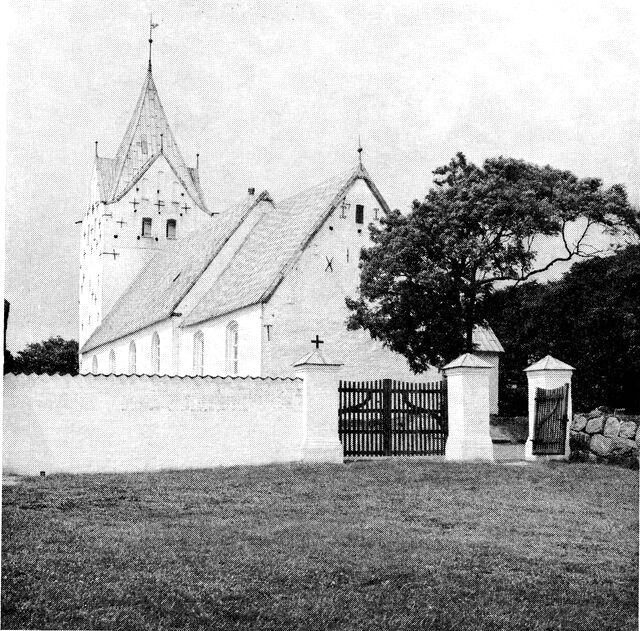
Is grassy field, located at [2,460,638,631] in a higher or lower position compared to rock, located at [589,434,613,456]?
lower

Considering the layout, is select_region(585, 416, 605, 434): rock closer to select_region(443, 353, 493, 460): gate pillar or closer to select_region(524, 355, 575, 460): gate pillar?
select_region(524, 355, 575, 460): gate pillar

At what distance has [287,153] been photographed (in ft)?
38.3

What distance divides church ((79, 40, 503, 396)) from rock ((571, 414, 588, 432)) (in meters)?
5.74

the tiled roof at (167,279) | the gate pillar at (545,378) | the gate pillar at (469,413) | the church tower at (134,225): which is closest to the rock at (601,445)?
the gate pillar at (545,378)

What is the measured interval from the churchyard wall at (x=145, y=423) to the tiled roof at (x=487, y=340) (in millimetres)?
14263

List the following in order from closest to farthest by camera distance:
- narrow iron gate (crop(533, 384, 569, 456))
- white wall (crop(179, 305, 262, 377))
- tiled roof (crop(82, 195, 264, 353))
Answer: narrow iron gate (crop(533, 384, 569, 456)), white wall (crop(179, 305, 262, 377)), tiled roof (crop(82, 195, 264, 353))

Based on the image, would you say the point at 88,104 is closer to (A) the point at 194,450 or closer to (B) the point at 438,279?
(A) the point at 194,450

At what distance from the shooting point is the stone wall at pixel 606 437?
14.8 metres

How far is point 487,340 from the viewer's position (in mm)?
30547

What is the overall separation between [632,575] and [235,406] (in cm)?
920

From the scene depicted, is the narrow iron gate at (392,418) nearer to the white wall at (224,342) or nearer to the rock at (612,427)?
the rock at (612,427)

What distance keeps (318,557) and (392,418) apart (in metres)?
8.79

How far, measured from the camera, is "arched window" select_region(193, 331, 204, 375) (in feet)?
92.0

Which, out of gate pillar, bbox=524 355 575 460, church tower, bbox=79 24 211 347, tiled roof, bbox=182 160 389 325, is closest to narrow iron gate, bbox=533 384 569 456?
gate pillar, bbox=524 355 575 460
